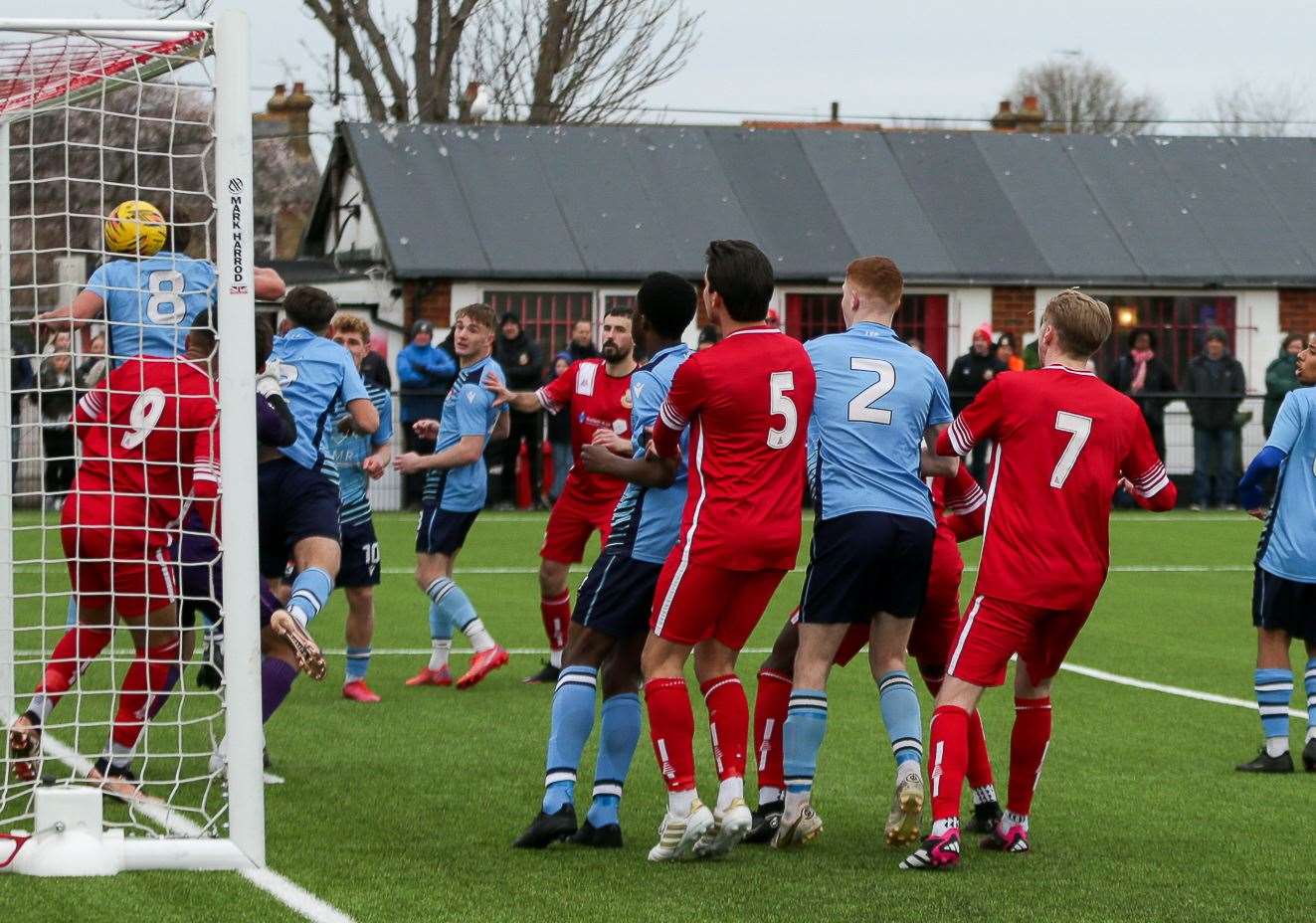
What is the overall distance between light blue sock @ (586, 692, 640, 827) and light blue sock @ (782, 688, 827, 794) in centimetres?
53

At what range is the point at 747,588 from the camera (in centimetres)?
Answer: 652

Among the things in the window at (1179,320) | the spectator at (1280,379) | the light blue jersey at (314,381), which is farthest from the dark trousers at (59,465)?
→ the window at (1179,320)

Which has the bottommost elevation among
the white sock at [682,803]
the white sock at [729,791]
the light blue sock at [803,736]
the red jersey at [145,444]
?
the white sock at [682,803]

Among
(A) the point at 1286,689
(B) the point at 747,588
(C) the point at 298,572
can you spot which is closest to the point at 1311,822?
(A) the point at 1286,689

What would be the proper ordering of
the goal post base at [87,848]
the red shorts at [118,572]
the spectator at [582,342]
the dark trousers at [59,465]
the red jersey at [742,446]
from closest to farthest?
the goal post base at [87,848] → the red jersey at [742,446] → the red shorts at [118,572] → the dark trousers at [59,465] → the spectator at [582,342]

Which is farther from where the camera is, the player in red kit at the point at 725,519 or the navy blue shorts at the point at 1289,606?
the navy blue shorts at the point at 1289,606

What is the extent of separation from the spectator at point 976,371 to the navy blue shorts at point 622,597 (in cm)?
1725

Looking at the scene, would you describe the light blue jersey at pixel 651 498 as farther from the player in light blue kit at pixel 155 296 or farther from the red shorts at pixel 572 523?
the red shorts at pixel 572 523

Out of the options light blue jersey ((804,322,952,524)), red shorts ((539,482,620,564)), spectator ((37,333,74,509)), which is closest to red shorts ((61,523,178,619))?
light blue jersey ((804,322,952,524))

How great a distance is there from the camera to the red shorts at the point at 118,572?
7.35m

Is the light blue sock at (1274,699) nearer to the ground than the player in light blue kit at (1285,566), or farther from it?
nearer to the ground

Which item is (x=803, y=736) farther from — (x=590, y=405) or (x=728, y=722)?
(x=590, y=405)

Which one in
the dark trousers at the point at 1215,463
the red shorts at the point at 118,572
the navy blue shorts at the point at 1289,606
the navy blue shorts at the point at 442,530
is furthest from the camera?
the dark trousers at the point at 1215,463

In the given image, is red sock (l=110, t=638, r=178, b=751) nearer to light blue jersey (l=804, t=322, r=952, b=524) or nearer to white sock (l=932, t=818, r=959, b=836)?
light blue jersey (l=804, t=322, r=952, b=524)
